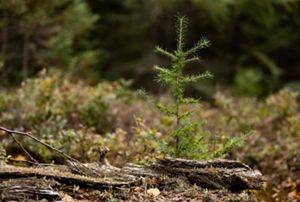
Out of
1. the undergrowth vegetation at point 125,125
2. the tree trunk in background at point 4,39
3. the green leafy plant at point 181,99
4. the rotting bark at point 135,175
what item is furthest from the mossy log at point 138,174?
the tree trunk in background at point 4,39

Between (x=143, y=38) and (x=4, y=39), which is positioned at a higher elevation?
(x=143, y=38)

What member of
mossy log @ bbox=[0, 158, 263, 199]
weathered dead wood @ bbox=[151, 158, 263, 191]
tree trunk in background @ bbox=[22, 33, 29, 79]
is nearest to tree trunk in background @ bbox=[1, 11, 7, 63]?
tree trunk in background @ bbox=[22, 33, 29, 79]

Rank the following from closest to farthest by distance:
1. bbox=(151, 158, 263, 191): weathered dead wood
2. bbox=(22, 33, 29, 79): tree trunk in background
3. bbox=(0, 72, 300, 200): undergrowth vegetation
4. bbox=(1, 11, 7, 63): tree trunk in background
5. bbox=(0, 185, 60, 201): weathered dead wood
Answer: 1. bbox=(0, 185, 60, 201): weathered dead wood
2. bbox=(151, 158, 263, 191): weathered dead wood
3. bbox=(0, 72, 300, 200): undergrowth vegetation
4. bbox=(1, 11, 7, 63): tree trunk in background
5. bbox=(22, 33, 29, 79): tree trunk in background

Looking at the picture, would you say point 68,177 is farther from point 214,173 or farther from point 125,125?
point 125,125

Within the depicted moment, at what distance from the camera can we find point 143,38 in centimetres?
1680

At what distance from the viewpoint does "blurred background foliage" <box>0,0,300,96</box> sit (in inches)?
462

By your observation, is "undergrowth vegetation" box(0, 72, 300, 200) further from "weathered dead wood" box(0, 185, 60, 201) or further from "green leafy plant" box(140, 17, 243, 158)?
"weathered dead wood" box(0, 185, 60, 201)

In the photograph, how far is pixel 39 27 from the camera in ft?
37.8

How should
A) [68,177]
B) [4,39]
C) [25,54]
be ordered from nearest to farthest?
[68,177], [4,39], [25,54]

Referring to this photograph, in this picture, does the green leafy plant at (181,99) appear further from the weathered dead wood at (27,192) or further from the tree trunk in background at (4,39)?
the tree trunk in background at (4,39)

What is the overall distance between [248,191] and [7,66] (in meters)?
8.75

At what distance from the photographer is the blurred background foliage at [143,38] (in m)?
11.7

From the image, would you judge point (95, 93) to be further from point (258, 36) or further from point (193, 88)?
point (258, 36)

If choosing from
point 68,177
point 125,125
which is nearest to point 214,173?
point 68,177
